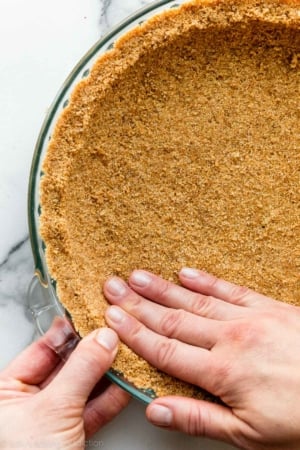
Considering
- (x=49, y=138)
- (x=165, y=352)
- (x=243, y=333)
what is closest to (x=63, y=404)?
(x=165, y=352)

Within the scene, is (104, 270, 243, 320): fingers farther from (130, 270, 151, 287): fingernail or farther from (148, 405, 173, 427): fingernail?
(148, 405, 173, 427): fingernail

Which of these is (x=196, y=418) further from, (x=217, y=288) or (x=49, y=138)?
(x=49, y=138)

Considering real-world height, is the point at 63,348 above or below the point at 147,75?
below

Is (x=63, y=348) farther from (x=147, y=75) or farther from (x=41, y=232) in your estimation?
(x=147, y=75)

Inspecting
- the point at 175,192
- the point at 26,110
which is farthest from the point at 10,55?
the point at 175,192

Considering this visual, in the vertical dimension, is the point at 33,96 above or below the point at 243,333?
above
